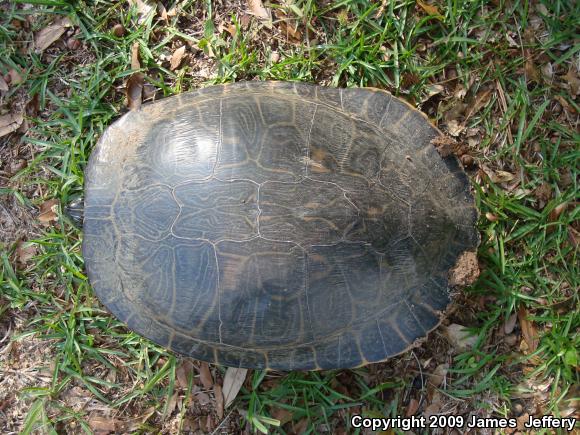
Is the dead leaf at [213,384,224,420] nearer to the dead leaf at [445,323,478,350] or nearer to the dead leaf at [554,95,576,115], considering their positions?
the dead leaf at [445,323,478,350]

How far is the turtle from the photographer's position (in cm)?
290

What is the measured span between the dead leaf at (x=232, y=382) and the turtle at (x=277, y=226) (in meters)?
0.64

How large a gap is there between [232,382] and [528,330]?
2.31m

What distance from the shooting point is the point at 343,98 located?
347 cm

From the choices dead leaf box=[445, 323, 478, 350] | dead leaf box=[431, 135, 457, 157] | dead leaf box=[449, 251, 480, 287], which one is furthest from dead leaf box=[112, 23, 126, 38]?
dead leaf box=[445, 323, 478, 350]

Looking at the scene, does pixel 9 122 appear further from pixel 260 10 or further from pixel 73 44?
pixel 260 10

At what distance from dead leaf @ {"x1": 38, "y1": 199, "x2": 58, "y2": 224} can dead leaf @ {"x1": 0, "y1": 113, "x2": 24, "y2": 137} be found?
712 millimetres

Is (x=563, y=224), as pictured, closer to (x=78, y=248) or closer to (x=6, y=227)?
(x=78, y=248)

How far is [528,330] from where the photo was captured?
3779mm

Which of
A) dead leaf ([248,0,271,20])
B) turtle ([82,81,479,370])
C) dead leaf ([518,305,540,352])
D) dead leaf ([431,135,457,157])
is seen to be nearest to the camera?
turtle ([82,81,479,370])

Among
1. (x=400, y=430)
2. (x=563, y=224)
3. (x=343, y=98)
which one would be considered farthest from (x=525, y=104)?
(x=400, y=430)

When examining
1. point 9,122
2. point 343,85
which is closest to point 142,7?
point 9,122

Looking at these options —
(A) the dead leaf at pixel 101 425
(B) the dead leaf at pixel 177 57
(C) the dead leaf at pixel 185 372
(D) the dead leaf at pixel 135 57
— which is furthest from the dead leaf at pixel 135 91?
(A) the dead leaf at pixel 101 425

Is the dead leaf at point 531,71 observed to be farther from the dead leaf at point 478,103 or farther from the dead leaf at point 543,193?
the dead leaf at point 543,193
